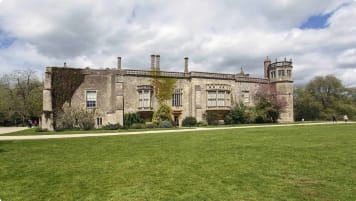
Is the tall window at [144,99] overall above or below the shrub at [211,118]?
above

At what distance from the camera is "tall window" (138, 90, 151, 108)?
3100cm

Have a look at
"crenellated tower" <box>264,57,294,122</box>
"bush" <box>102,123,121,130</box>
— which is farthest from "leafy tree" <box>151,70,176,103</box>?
"crenellated tower" <box>264,57,294,122</box>

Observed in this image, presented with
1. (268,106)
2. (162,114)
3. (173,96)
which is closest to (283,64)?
(268,106)

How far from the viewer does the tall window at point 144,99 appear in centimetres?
3100

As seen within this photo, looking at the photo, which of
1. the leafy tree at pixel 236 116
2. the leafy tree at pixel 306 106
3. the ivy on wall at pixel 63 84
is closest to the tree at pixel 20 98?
the ivy on wall at pixel 63 84

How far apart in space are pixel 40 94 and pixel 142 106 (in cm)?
2492

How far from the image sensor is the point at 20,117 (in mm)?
44844

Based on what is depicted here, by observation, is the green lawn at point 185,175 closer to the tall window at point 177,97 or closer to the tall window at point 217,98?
the tall window at point 177,97

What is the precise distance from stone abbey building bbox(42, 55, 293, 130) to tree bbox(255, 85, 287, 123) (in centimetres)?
144

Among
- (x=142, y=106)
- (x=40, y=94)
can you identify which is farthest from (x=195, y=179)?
(x=40, y=94)

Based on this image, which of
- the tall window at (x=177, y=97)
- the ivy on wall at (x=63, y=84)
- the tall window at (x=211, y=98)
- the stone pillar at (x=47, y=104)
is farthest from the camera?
the tall window at (x=211, y=98)

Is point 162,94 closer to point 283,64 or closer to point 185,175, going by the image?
point 283,64

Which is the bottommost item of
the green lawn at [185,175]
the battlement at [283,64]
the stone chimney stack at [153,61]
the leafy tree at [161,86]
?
the green lawn at [185,175]

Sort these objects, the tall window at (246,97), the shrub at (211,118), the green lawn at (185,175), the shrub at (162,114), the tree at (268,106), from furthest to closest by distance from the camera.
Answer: the tall window at (246,97)
the tree at (268,106)
the shrub at (211,118)
the shrub at (162,114)
the green lawn at (185,175)
